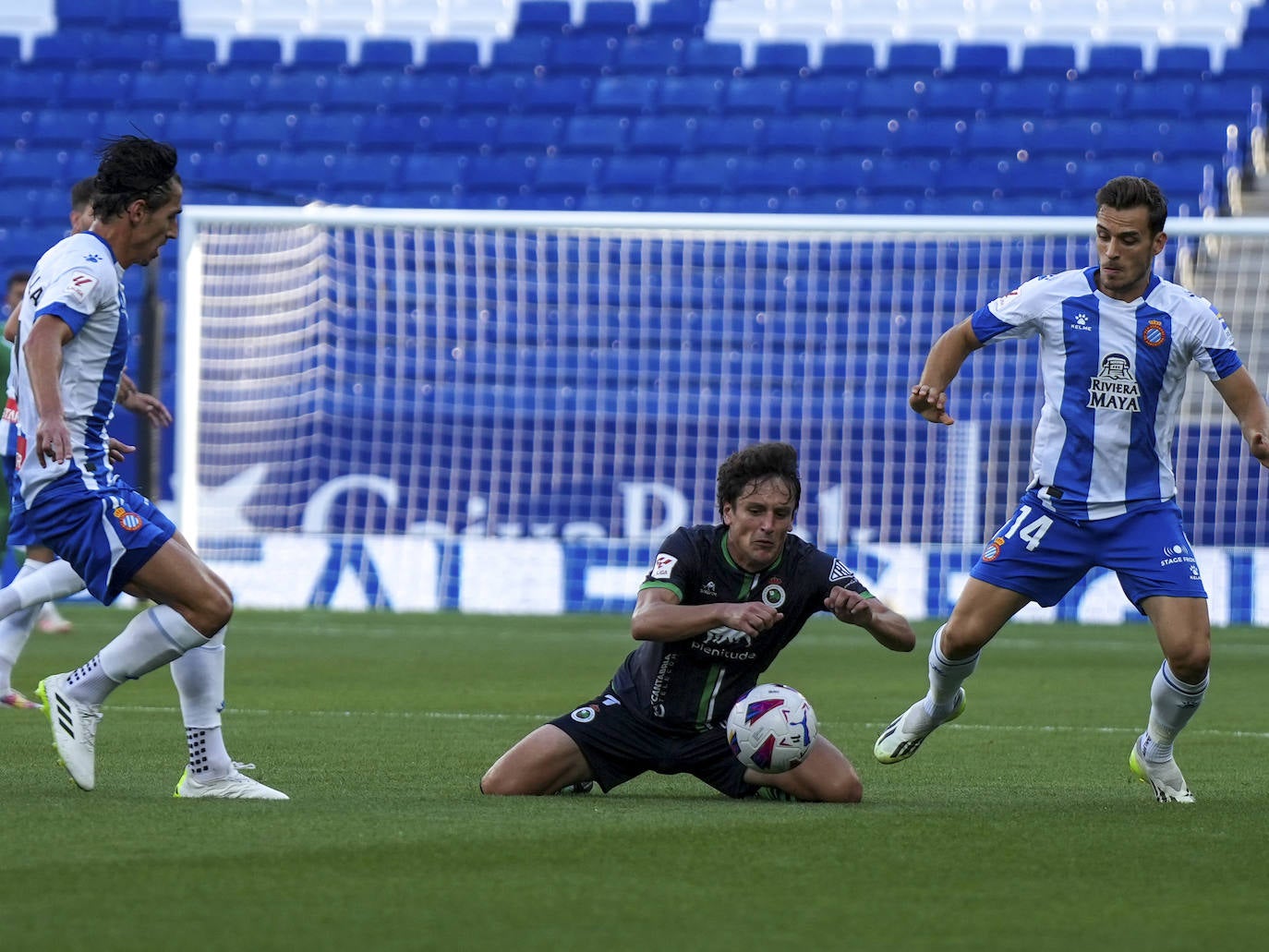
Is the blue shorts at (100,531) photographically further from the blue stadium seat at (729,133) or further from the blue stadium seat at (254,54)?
the blue stadium seat at (254,54)

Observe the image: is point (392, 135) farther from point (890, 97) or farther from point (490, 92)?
point (890, 97)

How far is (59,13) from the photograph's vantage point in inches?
904

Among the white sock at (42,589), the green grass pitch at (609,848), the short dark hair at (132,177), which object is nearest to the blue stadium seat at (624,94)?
the green grass pitch at (609,848)

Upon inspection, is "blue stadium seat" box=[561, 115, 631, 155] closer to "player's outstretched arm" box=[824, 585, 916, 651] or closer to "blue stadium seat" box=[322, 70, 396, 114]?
"blue stadium seat" box=[322, 70, 396, 114]

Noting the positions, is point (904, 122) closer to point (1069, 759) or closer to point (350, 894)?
point (1069, 759)

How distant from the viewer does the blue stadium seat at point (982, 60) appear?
21094mm

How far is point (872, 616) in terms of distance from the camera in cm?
510

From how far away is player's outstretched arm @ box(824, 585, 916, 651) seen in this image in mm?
5043

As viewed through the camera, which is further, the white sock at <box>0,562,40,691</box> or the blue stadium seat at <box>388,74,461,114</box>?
the blue stadium seat at <box>388,74,461,114</box>

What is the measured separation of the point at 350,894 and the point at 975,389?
1321 centimetres

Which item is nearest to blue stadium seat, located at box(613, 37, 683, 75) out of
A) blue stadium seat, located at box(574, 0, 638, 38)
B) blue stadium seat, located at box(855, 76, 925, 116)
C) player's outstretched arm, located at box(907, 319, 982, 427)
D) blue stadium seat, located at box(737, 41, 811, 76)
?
blue stadium seat, located at box(574, 0, 638, 38)

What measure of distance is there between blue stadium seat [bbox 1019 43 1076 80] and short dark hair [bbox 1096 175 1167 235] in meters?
16.1

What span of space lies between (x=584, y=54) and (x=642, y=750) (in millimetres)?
17406

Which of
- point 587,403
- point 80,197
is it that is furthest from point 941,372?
point 587,403
